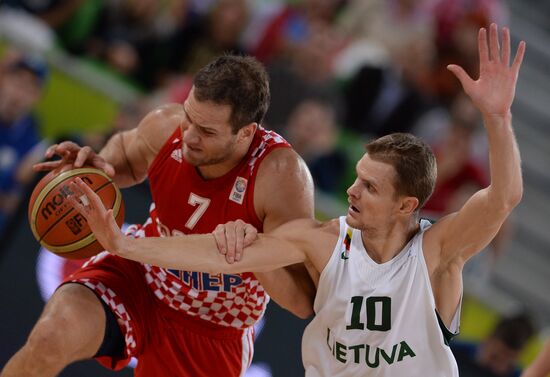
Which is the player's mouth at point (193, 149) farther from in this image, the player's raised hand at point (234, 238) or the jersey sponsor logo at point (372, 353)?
the jersey sponsor logo at point (372, 353)

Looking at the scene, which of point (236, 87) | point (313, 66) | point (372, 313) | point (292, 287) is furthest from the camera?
point (313, 66)

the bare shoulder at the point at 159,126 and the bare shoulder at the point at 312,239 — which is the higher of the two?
the bare shoulder at the point at 312,239

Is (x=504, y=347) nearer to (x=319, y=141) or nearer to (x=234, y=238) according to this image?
(x=319, y=141)

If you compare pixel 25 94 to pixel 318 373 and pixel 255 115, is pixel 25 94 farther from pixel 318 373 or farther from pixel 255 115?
pixel 318 373

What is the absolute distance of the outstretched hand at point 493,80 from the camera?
360 centimetres

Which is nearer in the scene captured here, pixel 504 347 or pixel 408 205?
pixel 408 205

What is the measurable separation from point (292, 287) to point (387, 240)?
1.55 feet

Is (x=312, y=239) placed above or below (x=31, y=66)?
above

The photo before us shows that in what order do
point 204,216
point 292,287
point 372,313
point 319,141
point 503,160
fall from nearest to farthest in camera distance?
point 503,160 < point 372,313 < point 292,287 < point 204,216 < point 319,141

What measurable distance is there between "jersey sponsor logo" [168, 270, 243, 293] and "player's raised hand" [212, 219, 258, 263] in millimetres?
542

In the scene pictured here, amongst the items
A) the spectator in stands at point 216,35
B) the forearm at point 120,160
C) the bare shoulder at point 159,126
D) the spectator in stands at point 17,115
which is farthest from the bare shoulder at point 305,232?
the spectator in stands at point 216,35

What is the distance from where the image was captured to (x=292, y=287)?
4.17 meters

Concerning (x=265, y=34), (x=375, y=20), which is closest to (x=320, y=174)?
(x=265, y=34)

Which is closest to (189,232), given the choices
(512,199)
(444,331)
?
(444,331)
